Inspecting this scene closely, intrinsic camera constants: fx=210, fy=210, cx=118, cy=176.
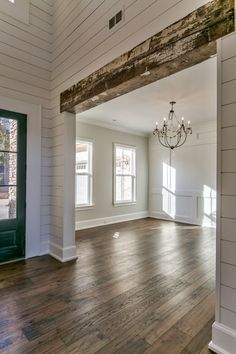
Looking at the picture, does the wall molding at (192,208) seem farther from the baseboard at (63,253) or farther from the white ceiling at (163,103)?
the baseboard at (63,253)

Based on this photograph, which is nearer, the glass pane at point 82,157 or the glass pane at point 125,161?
the glass pane at point 82,157

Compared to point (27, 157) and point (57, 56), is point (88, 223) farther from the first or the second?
point (57, 56)

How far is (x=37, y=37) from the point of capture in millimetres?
3348

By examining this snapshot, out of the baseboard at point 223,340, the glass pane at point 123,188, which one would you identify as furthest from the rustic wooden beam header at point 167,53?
the glass pane at point 123,188

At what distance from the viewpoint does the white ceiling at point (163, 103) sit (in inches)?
127

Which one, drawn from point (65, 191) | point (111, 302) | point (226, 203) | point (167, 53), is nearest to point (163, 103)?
point (167, 53)

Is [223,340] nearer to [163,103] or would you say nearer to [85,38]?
[85,38]

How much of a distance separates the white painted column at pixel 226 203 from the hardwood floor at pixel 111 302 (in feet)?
0.81

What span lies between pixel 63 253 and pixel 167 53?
288cm

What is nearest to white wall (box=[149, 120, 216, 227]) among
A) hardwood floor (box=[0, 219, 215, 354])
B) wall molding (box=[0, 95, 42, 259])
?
hardwood floor (box=[0, 219, 215, 354])

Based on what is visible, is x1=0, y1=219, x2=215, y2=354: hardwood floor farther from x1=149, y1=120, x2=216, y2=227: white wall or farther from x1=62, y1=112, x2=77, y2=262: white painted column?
x1=149, y1=120, x2=216, y2=227: white wall

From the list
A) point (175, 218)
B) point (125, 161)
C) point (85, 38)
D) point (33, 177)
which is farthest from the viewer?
point (125, 161)

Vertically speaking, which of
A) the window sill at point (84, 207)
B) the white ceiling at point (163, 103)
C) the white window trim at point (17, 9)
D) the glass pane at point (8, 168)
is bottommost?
the window sill at point (84, 207)

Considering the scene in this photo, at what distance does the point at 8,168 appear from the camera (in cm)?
308
